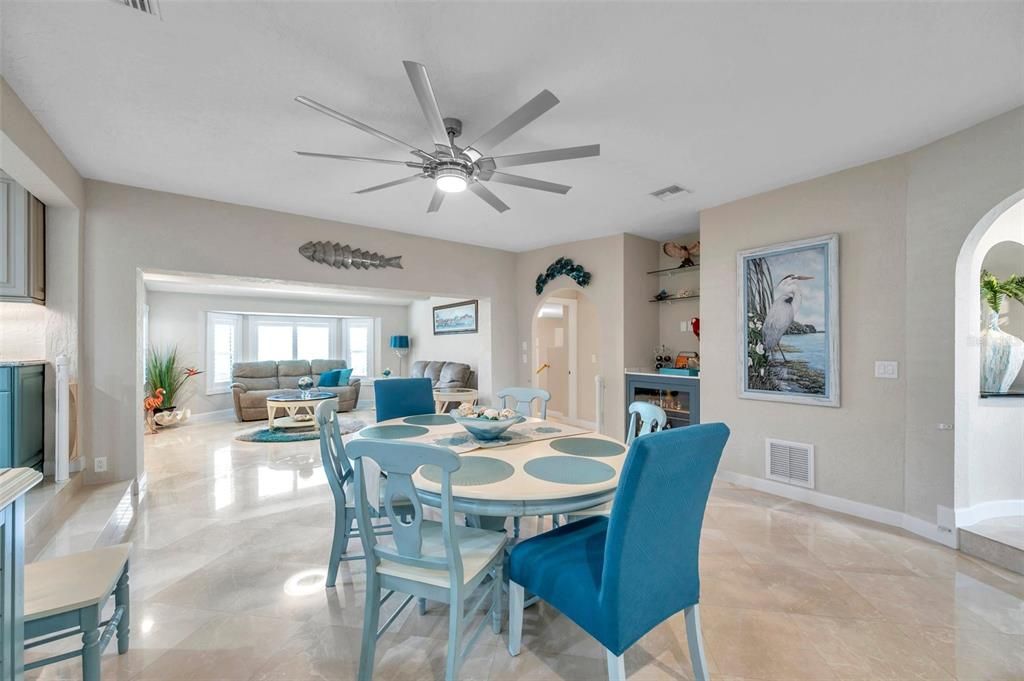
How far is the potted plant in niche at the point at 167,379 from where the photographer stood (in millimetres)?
5988

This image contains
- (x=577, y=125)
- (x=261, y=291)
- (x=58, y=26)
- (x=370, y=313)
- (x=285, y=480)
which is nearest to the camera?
(x=58, y=26)

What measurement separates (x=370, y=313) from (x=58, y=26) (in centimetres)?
728

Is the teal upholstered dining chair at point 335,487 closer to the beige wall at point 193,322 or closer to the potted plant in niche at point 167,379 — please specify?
the potted plant in niche at point 167,379

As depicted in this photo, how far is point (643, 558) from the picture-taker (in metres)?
1.28

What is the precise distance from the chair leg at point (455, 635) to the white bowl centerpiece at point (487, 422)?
867 mm

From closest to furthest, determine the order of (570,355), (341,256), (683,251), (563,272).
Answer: (341,256), (683,251), (563,272), (570,355)

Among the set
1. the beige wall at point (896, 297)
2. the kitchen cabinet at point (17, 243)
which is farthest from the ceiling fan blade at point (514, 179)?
the kitchen cabinet at point (17, 243)

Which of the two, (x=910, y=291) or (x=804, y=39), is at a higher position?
(x=804, y=39)

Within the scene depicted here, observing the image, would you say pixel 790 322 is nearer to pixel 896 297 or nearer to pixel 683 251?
pixel 896 297

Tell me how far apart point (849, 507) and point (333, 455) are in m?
3.51

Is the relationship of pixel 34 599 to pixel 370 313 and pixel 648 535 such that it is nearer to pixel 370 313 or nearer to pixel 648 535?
pixel 648 535

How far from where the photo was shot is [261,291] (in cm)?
704

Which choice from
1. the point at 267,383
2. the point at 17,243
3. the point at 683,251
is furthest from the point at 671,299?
the point at 267,383

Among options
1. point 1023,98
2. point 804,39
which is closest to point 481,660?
point 804,39
